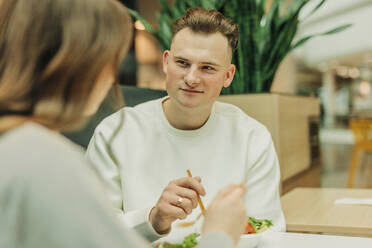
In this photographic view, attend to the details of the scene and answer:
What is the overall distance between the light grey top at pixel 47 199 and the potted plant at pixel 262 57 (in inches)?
67.4

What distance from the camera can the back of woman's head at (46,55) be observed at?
0.60 m

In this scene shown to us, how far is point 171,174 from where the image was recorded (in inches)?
57.9

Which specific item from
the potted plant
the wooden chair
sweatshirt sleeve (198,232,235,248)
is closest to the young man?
the potted plant

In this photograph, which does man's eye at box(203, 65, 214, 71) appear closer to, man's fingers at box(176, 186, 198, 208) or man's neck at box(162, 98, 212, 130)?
man's neck at box(162, 98, 212, 130)

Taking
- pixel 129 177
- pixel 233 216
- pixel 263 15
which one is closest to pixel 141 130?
pixel 129 177

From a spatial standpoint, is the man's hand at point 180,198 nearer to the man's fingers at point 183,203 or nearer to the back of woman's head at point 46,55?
the man's fingers at point 183,203

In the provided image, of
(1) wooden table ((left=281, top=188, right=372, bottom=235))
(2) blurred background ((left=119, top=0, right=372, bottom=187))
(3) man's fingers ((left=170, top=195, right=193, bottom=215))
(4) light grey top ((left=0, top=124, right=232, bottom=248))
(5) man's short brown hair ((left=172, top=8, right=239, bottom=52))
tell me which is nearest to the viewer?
(4) light grey top ((left=0, top=124, right=232, bottom=248))

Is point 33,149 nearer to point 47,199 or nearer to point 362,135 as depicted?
point 47,199

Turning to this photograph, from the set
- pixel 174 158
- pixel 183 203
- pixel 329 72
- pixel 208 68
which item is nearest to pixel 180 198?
pixel 183 203

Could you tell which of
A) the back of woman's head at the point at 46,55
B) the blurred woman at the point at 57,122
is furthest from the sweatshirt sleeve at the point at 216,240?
the back of woman's head at the point at 46,55

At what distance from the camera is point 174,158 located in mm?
1490

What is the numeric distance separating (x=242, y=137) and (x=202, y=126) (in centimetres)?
17

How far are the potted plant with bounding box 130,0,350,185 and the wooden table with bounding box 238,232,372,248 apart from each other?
1.08 metres

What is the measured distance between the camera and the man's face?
1427 millimetres
